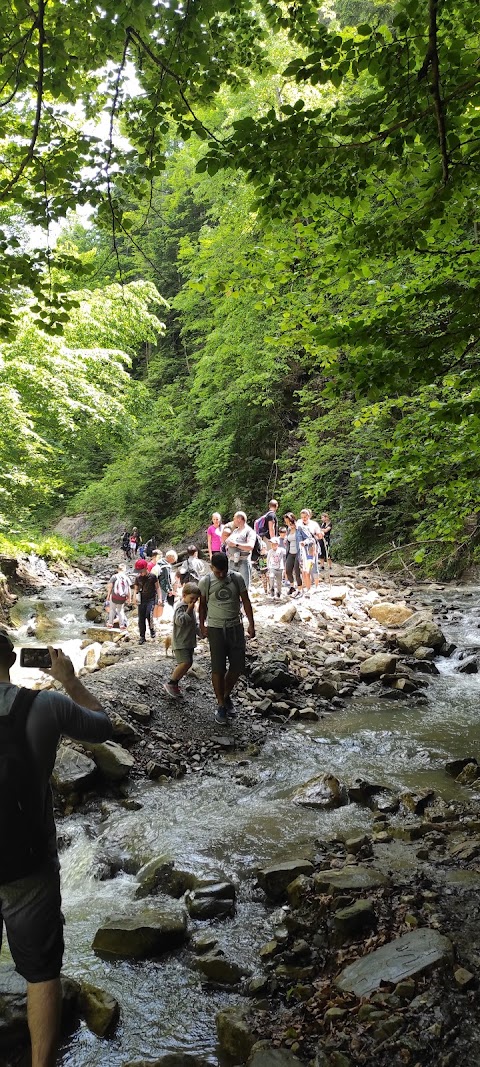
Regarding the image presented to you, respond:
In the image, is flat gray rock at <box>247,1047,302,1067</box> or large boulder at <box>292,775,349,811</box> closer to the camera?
flat gray rock at <box>247,1047,302,1067</box>

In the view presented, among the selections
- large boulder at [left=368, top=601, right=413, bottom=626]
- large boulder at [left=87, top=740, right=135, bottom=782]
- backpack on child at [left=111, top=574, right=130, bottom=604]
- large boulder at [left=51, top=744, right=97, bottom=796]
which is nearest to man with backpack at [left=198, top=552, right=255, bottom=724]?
large boulder at [left=87, top=740, right=135, bottom=782]

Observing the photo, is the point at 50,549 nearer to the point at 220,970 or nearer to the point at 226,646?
the point at 226,646

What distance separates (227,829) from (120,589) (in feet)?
27.1

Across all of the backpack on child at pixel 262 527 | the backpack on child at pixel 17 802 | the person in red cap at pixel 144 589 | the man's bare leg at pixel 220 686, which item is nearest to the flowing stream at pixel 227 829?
the man's bare leg at pixel 220 686

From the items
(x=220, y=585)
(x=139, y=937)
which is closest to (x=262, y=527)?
(x=220, y=585)

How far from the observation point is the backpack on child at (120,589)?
517 inches

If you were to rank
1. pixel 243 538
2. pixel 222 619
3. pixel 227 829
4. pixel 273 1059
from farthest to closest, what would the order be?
pixel 243 538
pixel 222 619
pixel 227 829
pixel 273 1059

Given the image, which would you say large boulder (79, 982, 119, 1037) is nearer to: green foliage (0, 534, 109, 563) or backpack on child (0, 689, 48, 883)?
backpack on child (0, 689, 48, 883)

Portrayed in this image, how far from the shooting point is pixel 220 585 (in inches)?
299

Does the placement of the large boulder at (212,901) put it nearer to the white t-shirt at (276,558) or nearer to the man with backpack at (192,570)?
the man with backpack at (192,570)

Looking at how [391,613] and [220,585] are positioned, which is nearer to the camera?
[220,585]

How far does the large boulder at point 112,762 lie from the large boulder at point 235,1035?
10.9ft

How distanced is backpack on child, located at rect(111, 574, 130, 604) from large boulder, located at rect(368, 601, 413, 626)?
5.49 metres

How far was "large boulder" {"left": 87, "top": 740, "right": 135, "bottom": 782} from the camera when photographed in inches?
250
